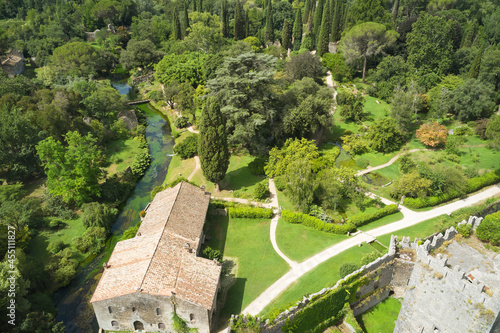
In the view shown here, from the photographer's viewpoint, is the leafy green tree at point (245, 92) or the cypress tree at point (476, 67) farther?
the cypress tree at point (476, 67)

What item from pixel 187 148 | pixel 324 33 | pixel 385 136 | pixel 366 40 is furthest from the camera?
pixel 324 33

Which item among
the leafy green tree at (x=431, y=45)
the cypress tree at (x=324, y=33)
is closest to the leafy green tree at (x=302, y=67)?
the cypress tree at (x=324, y=33)

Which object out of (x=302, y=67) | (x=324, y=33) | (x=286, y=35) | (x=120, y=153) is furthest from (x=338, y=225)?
(x=286, y=35)

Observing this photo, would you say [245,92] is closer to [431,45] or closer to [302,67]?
[302,67]

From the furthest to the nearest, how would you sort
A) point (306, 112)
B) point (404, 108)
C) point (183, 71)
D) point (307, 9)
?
point (307, 9) → point (183, 71) → point (404, 108) → point (306, 112)

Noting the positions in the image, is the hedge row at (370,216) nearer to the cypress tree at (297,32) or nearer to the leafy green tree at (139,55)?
the cypress tree at (297,32)

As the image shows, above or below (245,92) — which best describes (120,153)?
below
